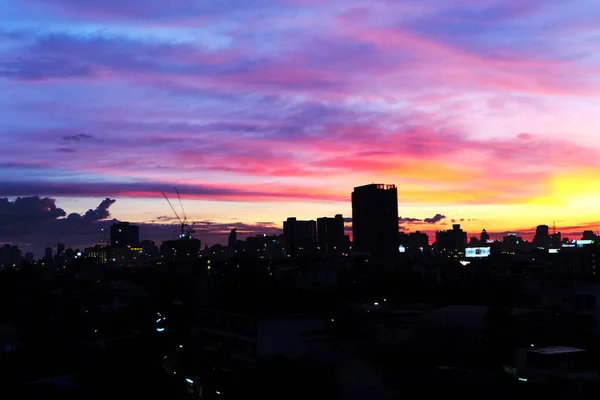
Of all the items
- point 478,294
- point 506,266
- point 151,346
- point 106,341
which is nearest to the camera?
point 151,346

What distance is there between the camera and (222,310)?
79.6 feet

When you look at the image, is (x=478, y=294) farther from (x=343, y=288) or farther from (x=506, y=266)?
(x=506, y=266)

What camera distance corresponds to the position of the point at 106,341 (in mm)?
22453

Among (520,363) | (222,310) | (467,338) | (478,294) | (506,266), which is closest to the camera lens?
(520,363)

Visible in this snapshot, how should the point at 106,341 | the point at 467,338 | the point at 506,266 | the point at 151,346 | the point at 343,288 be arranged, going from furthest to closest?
the point at 506,266 → the point at 343,288 → the point at 106,341 → the point at 467,338 → the point at 151,346

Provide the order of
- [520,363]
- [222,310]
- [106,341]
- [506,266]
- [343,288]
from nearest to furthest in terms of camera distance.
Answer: [520,363], [106,341], [222,310], [343,288], [506,266]

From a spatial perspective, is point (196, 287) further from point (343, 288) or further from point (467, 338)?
point (467, 338)

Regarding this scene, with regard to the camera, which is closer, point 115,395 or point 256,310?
point 115,395

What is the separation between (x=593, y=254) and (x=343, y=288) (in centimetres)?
3210

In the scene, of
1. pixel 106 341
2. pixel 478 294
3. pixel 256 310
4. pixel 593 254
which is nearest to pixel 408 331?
pixel 256 310

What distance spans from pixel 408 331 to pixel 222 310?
6871 millimetres


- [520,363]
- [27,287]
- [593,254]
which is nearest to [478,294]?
[520,363]

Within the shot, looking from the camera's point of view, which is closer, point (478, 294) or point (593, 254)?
point (478, 294)

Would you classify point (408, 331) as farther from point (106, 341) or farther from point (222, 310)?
point (106, 341)
